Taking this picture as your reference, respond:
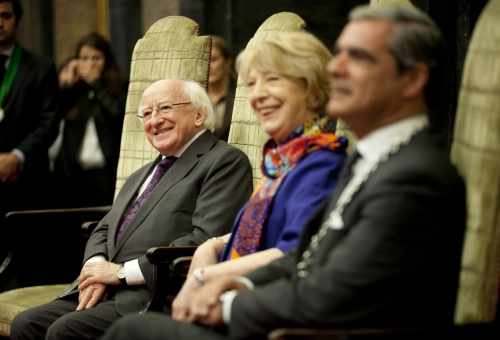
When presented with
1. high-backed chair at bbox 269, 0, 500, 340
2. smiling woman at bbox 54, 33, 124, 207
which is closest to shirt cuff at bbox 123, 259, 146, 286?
high-backed chair at bbox 269, 0, 500, 340

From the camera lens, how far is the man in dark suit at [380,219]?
2451 millimetres

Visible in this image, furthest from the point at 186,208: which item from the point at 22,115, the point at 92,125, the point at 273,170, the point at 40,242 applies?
the point at 92,125

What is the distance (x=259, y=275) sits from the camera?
288 centimetres

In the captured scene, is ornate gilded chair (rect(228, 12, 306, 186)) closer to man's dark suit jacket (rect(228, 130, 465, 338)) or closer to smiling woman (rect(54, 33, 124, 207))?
man's dark suit jacket (rect(228, 130, 465, 338))

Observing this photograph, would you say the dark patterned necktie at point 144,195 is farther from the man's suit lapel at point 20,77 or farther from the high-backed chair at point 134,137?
the man's suit lapel at point 20,77

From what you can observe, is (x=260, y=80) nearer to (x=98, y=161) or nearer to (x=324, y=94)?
(x=324, y=94)

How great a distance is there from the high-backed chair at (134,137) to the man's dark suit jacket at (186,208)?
0.52 metres

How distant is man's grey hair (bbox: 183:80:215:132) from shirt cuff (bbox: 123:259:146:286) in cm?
63

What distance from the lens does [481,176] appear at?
2.70 m

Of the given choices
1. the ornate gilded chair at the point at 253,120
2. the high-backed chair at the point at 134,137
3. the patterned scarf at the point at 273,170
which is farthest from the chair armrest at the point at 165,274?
the high-backed chair at the point at 134,137

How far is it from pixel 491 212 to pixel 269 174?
2.45ft

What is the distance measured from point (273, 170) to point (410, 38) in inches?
30.3

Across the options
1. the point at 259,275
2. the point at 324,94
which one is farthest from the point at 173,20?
the point at 259,275

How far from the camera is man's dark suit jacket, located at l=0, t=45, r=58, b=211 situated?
5.62 m
